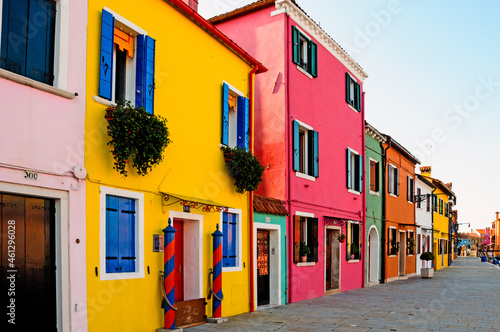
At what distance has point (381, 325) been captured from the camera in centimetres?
1061

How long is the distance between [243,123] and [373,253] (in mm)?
12588

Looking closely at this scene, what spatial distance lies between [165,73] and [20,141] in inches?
140

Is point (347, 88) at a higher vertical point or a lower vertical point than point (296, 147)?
higher

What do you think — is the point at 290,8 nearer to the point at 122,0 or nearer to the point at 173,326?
the point at 122,0

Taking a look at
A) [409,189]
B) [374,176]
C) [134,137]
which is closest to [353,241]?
[374,176]

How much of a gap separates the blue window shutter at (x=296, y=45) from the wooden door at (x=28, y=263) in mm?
9832

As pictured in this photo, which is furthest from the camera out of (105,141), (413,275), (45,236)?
(413,275)

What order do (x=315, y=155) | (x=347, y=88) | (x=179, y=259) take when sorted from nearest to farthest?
(x=179, y=259)
(x=315, y=155)
(x=347, y=88)

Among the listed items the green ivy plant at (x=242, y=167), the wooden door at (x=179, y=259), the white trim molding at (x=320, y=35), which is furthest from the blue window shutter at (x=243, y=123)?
Result: the white trim molding at (x=320, y=35)

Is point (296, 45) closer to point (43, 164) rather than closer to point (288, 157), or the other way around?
point (288, 157)

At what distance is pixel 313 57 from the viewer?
16391 millimetres

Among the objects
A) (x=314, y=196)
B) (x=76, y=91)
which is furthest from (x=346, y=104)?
(x=76, y=91)

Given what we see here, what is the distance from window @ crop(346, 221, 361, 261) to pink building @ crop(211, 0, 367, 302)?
0.12 feet

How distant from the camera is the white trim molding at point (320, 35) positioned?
14750 mm
